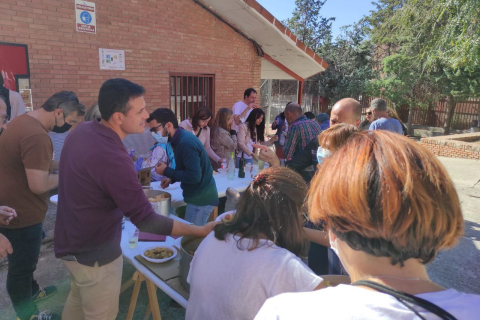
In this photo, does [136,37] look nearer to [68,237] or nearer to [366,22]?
[68,237]

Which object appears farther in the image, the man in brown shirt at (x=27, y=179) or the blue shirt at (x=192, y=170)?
the blue shirt at (x=192, y=170)

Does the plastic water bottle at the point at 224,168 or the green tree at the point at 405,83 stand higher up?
the green tree at the point at 405,83

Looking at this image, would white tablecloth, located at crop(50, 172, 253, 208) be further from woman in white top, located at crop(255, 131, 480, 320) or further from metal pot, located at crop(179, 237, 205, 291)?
woman in white top, located at crop(255, 131, 480, 320)

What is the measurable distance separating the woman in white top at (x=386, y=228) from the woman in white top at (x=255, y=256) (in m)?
0.55

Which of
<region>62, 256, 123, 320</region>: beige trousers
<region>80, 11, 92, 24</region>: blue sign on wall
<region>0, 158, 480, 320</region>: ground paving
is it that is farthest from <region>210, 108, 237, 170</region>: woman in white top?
<region>80, 11, 92, 24</region>: blue sign on wall

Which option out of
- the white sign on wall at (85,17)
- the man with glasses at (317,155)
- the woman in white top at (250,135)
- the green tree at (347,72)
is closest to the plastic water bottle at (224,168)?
the woman in white top at (250,135)

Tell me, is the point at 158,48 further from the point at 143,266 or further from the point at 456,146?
the point at 456,146

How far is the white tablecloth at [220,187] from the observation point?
354 cm

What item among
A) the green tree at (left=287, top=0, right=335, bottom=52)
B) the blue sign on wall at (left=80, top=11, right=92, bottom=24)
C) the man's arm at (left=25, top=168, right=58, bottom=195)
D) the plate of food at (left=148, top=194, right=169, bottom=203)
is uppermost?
the green tree at (left=287, top=0, right=335, bottom=52)

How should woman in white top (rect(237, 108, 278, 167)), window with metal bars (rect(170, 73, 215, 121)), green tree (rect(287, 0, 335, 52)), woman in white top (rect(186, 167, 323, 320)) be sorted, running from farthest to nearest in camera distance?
green tree (rect(287, 0, 335, 52)) → window with metal bars (rect(170, 73, 215, 121)) → woman in white top (rect(237, 108, 278, 167)) → woman in white top (rect(186, 167, 323, 320))

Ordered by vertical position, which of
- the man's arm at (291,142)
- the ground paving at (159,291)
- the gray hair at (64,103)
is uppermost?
the gray hair at (64,103)

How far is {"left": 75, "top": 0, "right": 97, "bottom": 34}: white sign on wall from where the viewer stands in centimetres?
617

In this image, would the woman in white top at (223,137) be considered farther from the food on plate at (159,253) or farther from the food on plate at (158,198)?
the food on plate at (159,253)

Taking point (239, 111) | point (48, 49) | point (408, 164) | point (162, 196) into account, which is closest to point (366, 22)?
point (239, 111)
